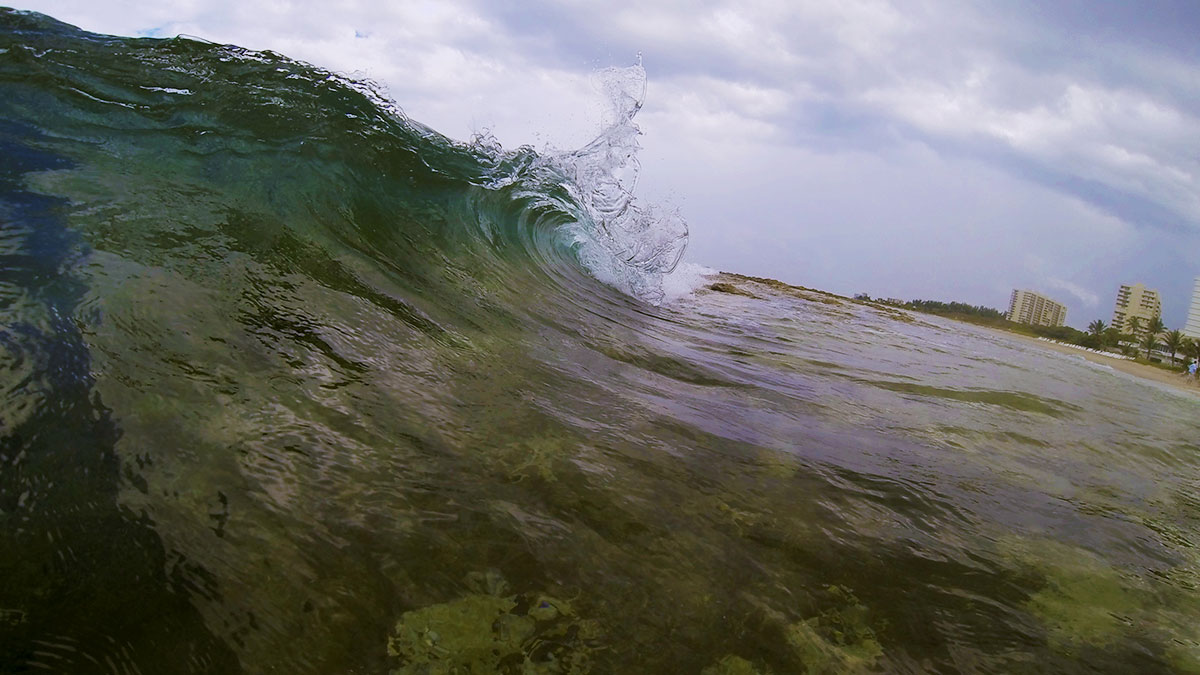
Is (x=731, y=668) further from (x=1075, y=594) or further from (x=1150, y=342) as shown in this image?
(x=1150, y=342)

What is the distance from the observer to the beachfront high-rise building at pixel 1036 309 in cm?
8544

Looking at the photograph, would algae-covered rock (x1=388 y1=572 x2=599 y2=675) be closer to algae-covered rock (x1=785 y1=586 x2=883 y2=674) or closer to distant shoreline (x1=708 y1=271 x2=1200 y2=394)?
algae-covered rock (x1=785 y1=586 x2=883 y2=674)

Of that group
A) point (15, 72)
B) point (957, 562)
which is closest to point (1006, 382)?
point (957, 562)

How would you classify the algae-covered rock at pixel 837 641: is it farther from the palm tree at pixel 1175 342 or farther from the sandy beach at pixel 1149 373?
the palm tree at pixel 1175 342

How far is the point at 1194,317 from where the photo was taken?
5203 centimetres

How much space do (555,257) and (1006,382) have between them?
16.1ft

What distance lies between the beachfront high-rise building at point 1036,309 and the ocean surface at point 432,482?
330ft

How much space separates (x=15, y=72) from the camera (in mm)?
3713

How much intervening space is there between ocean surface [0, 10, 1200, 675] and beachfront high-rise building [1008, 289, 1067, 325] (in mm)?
100636

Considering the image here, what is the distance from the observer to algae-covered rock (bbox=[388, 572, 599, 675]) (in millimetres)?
1122

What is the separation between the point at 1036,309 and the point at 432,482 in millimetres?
105851

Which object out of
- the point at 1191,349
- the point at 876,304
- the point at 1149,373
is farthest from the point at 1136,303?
the point at 876,304

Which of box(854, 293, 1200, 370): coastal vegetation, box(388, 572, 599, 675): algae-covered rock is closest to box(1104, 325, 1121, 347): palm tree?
box(854, 293, 1200, 370): coastal vegetation

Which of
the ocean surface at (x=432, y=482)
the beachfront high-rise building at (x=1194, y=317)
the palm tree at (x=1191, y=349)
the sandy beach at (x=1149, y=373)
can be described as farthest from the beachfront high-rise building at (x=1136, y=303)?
the ocean surface at (x=432, y=482)
